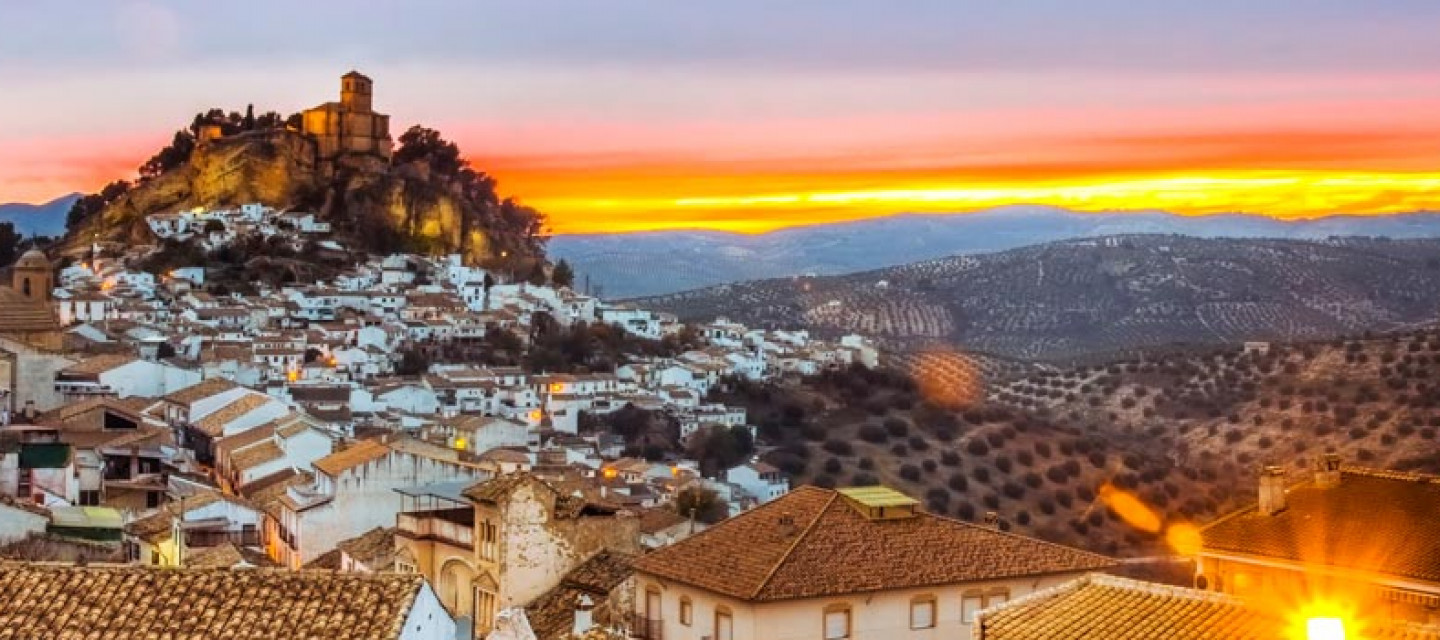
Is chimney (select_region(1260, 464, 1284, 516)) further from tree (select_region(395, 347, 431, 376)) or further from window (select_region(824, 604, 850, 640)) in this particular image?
tree (select_region(395, 347, 431, 376))

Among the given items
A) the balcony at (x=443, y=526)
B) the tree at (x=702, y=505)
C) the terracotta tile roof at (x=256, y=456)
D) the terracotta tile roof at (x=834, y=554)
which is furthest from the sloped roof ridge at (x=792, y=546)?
the tree at (x=702, y=505)

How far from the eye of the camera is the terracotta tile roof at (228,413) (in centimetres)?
4784

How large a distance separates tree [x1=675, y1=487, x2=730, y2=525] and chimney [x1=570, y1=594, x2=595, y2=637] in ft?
74.8

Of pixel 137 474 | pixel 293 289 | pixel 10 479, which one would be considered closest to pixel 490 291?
pixel 293 289

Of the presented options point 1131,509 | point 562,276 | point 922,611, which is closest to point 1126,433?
point 1131,509

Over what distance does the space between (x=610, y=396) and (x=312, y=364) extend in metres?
12.4

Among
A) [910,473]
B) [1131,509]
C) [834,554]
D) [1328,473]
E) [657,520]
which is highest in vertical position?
[1328,473]

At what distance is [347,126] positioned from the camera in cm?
11569

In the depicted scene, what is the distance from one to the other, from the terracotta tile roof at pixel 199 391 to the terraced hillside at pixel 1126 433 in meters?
23.9

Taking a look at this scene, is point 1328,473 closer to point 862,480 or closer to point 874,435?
point 862,480

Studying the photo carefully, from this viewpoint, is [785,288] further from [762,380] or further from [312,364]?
[312,364]

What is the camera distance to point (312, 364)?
77.1 metres

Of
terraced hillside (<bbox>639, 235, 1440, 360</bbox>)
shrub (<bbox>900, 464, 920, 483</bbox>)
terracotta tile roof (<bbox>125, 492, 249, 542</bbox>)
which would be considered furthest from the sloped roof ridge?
terraced hillside (<bbox>639, 235, 1440, 360</bbox>)

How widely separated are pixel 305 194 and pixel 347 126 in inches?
215
